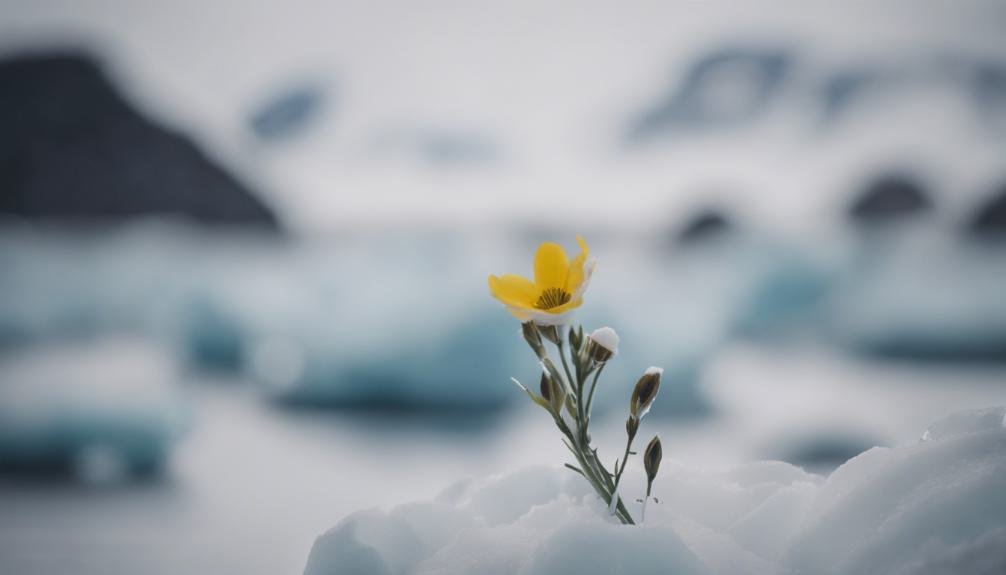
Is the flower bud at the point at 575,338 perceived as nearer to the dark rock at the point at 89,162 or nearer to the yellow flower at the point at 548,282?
the yellow flower at the point at 548,282

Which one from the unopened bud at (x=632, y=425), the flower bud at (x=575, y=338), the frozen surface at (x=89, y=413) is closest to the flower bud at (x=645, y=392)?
the unopened bud at (x=632, y=425)

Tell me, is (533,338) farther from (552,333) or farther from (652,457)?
(652,457)

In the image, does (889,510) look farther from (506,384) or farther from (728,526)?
(506,384)

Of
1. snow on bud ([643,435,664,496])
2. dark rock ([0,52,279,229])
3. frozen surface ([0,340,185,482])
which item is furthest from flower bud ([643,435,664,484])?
dark rock ([0,52,279,229])

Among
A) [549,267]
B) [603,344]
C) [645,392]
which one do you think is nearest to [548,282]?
[549,267]

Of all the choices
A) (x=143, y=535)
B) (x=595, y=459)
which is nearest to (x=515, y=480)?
(x=595, y=459)

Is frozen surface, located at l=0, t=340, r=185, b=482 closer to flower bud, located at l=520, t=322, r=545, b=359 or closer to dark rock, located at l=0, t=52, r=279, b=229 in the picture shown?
flower bud, located at l=520, t=322, r=545, b=359
